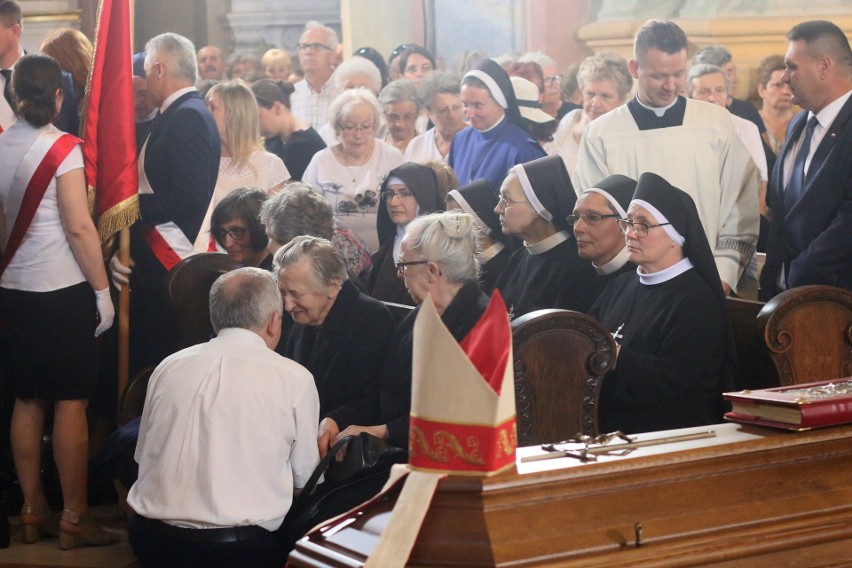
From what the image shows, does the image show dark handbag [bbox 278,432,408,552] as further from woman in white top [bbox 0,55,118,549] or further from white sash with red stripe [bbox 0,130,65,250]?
white sash with red stripe [bbox 0,130,65,250]

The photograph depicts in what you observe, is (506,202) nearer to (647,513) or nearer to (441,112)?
(441,112)

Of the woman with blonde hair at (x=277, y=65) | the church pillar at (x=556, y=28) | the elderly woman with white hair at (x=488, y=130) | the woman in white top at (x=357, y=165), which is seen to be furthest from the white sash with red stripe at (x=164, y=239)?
the woman with blonde hair at (x=277, y=65)

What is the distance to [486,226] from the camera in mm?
6023

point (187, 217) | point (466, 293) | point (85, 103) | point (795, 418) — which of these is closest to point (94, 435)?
point (187, 217)

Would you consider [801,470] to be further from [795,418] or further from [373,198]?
[373,198]

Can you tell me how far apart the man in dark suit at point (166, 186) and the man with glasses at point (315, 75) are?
4.25ft

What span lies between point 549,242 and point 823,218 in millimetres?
1205

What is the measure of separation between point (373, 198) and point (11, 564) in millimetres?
2711

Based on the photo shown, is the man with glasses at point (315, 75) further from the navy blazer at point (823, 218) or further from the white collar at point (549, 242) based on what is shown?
the navy blazer at point (823, 218)

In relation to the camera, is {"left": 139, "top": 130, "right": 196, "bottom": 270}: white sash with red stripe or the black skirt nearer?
the black skirt

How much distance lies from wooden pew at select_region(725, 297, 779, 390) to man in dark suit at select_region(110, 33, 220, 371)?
112 inches

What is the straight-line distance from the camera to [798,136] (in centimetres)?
545

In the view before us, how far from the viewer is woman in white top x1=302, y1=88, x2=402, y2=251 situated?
6.64m

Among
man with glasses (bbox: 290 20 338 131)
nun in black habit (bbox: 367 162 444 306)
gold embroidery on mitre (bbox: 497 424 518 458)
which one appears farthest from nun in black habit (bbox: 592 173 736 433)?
man with glasses (bbox: 290 20 338 131)
